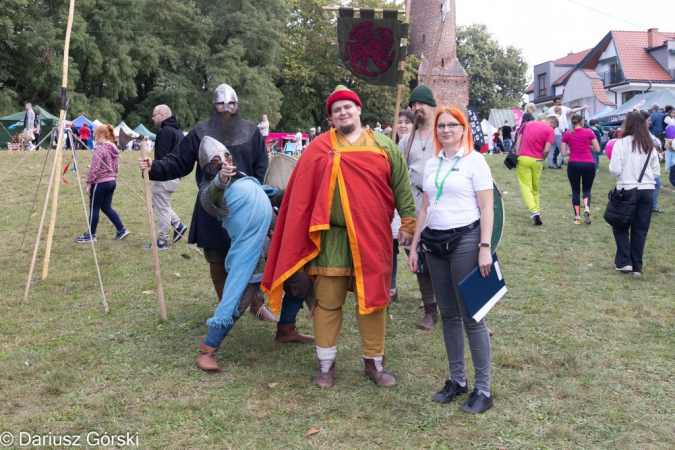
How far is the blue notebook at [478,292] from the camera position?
3539mm

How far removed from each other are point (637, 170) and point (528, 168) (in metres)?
3.21

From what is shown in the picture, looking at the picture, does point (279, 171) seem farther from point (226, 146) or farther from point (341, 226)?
point (341, 226)

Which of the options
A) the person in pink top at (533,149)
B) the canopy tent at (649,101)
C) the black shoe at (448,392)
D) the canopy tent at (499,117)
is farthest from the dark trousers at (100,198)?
the canopy tent at (499,117)

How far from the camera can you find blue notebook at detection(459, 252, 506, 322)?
139 inches

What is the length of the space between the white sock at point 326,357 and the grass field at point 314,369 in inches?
6.9

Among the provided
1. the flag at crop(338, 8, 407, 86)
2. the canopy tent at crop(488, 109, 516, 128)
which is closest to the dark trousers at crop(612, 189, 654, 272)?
the flag at crop(338, 8, 407, 86)

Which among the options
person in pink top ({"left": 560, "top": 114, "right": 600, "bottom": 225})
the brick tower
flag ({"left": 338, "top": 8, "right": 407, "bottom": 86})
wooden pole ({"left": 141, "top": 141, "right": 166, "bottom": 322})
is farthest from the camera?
the brick tower

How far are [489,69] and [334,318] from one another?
51.2 meters

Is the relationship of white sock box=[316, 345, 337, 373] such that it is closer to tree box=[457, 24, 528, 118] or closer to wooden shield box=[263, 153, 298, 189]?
wooden shield box=[263, 153, 298, 189]

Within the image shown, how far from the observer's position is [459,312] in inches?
150

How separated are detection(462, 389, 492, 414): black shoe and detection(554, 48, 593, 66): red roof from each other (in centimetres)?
4975

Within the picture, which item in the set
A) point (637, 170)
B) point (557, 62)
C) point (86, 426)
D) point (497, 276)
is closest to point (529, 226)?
point (637, 170)

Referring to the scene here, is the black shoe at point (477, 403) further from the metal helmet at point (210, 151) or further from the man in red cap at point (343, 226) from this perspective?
the metal helmet at point (210, 151)

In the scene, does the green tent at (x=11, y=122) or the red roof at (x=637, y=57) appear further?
the red roof at (x=637, y=57)
